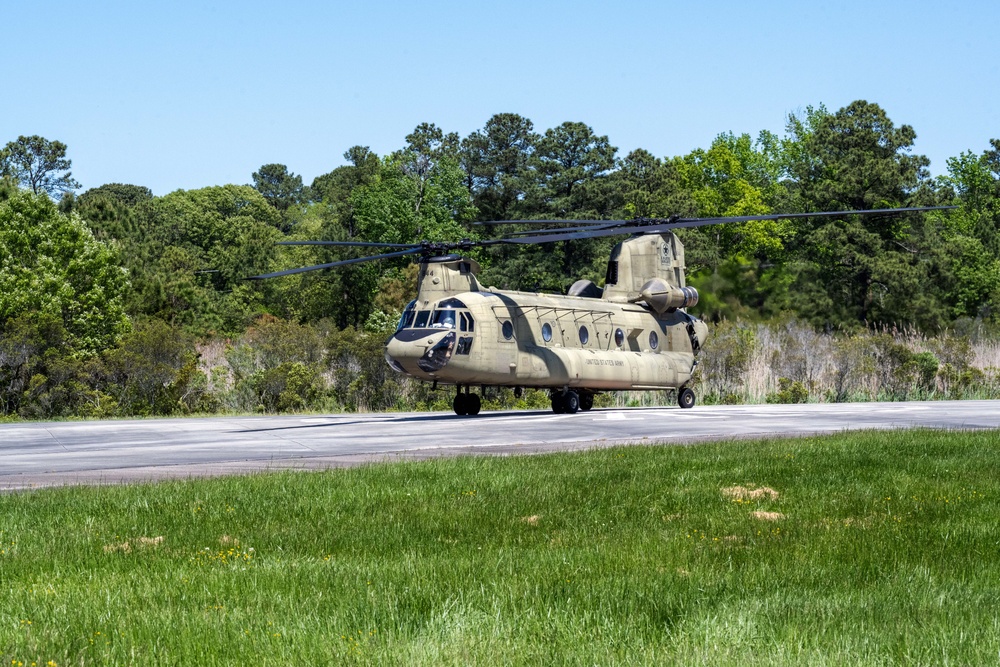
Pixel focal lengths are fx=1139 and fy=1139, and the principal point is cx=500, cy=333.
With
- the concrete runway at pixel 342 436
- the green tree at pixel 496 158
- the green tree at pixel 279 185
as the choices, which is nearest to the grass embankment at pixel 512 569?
the concrete runway at pixel 342 436

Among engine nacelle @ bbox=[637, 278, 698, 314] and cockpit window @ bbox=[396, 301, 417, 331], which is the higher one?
engine nacelle @ bbox=[637, 278, 698, 314]

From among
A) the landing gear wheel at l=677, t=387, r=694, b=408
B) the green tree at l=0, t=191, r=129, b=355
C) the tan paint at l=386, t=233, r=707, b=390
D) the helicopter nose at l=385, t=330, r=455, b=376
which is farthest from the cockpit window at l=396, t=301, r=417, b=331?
the green tree at l=0, t=191, r=129, b=355

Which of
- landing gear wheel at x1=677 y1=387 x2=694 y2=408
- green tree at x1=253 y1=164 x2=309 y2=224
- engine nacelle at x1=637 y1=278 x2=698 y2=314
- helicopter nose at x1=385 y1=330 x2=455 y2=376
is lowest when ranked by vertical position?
landing gear wheel at x1=677 y1=387 x2=694 y2=408

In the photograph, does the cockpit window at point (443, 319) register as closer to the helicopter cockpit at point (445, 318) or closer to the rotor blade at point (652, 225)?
the helicopter cockpit at point (445, 318)

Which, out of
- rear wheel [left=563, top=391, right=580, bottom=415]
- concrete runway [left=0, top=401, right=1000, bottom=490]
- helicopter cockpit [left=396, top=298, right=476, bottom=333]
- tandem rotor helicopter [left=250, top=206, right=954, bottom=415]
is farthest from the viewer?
rear wheel [left=563, top=391, right=580, bottom=415]

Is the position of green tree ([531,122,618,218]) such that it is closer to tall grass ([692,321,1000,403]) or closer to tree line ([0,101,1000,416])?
tree line ([0,101,1000,416])

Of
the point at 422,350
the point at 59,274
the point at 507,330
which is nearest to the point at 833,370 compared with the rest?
the point at 507,330

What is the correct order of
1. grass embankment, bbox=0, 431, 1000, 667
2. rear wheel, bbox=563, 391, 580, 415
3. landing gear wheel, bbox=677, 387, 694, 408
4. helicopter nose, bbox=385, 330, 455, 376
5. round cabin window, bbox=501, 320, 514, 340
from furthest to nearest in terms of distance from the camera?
landing gear wheel, bbox=677, 387, 694, 408 < rear wheel, bbox=563, 391, 580, 415 < round cabin window, bbox=501, 320, 514, 340 < helicopter nose, bbox=385, 330, 455, 376 < grass embankment, bbox=0, 431, 1000, 667

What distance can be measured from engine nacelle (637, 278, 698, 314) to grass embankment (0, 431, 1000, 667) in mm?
21163

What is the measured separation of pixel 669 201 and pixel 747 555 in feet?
253

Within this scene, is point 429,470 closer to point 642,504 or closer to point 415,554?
point 642,504

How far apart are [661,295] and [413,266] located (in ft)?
136

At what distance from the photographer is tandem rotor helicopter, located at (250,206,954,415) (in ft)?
92.7

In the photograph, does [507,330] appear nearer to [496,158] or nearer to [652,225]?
[652,225]
